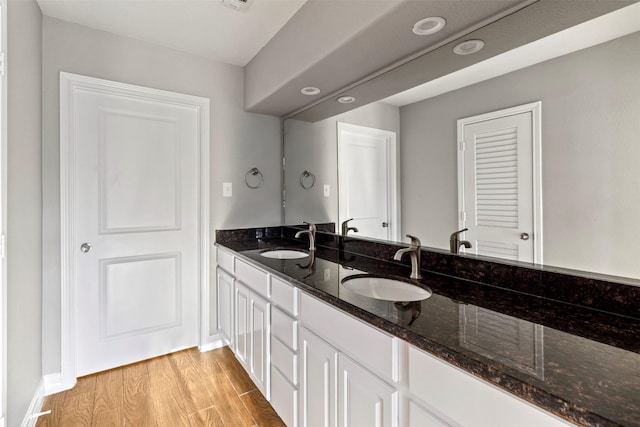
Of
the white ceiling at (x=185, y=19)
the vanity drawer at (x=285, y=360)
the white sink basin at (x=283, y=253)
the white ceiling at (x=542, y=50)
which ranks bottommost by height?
the vanity drawer at (x=285, y=360)

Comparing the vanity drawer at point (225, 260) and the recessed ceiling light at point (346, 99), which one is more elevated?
the recessed ceiling light at point (346, 99)

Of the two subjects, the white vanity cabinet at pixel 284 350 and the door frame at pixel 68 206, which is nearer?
the white vanity cabinet at pixel 284 350

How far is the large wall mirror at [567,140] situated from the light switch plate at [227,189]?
1477mm

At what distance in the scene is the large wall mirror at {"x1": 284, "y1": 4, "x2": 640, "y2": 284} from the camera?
0.89 m

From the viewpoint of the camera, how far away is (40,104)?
1.82 metres

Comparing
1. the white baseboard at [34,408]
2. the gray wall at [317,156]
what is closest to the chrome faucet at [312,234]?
the gray wall at [317,156]

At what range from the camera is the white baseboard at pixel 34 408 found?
1.56 m

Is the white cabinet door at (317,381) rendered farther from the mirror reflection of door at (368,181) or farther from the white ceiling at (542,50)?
the white ceiling at (542,50)

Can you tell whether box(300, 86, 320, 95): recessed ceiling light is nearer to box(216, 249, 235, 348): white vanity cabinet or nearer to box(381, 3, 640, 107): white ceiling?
box(381, 3, 640, 107): white ceiling

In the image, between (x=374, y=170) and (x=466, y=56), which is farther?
(x=374, y=170)

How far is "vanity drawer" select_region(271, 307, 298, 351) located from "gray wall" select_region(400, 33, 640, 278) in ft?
3.43

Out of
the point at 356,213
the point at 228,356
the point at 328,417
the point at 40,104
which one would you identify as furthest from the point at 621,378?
the point at 40,104

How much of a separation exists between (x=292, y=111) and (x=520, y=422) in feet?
7.67

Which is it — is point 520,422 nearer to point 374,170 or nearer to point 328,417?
point 328,417
